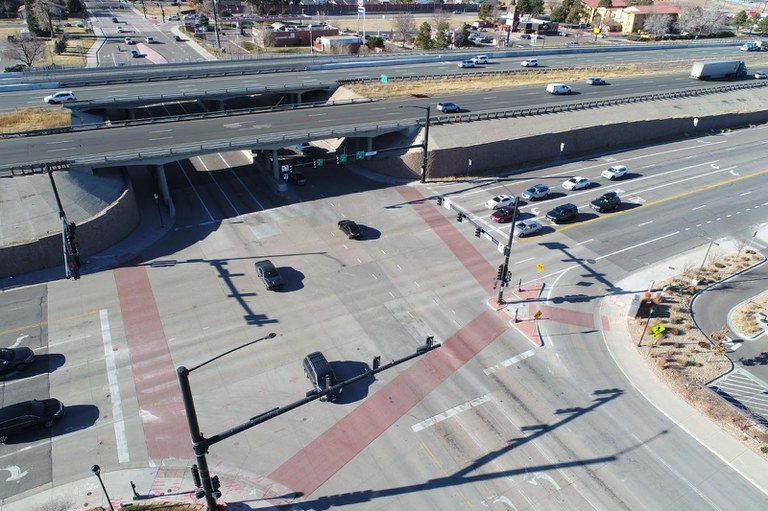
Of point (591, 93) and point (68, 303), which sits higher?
point (591, 93)

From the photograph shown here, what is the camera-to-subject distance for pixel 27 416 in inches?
993

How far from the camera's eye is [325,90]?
238ft

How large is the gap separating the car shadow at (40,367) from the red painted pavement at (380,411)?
16.3 m

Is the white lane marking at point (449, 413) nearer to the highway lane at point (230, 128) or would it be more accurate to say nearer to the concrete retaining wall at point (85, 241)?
the concrete retaining wall at point (85, 241)

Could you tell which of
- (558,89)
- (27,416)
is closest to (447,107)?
(558,89)

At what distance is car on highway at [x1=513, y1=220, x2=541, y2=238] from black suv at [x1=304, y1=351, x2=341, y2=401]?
24132mm

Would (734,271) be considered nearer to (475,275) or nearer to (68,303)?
(475,275)

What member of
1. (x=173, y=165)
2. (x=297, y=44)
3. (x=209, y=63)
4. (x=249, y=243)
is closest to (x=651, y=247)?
(x=249, y=243)

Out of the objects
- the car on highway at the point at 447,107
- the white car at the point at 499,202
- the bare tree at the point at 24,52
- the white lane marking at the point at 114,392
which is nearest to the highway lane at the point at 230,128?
the car on highway at the point at 447,107

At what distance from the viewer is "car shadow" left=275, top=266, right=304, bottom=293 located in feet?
125

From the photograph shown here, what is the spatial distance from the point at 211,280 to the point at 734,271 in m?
44.4

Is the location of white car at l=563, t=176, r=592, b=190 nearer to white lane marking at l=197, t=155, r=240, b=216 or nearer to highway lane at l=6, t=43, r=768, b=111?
white lane marking at l=197, t=155, r=240, b=216

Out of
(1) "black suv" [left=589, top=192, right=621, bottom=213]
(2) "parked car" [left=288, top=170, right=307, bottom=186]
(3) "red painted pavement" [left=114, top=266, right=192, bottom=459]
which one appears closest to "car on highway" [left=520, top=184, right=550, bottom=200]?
(1) "black suv" [left=589, top=192, right=621, bottom=213]

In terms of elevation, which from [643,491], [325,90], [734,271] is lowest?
[643,491]
